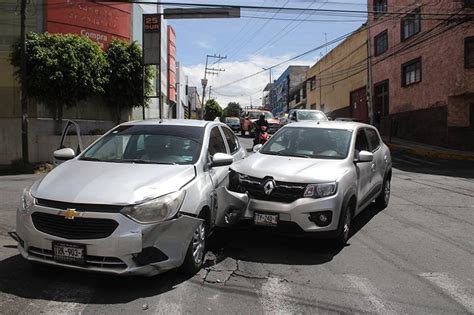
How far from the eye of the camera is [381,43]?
36.3 meters

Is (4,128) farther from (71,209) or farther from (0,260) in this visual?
→ (71,209)

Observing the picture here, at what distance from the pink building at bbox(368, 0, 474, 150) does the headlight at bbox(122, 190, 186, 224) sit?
19371 mm

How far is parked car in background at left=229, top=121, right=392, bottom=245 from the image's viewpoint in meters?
Result: 6.45

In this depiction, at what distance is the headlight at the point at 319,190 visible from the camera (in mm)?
6492

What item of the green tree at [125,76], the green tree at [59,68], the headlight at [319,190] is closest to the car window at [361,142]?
the headlight at [319,190]

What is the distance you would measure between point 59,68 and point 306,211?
15.0 m

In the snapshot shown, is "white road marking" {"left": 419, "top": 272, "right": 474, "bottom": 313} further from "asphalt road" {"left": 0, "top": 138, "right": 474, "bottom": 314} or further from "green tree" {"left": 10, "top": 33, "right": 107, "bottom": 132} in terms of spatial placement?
"green tree" {"left": 10, "top": 33, "right": 107, "bottom": 132}

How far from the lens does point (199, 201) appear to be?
18.6 ft

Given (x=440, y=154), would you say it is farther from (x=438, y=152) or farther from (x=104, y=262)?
(x=104, y=262)

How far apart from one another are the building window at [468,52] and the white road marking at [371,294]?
72.4 ft

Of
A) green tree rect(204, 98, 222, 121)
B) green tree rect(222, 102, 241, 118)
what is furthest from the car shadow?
green tree rect(222, 102, 241, 118)

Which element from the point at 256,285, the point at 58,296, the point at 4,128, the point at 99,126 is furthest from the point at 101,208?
the point at 99,126

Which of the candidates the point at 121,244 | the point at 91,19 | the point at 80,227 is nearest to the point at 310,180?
the point at 121,244

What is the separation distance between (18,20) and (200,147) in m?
16.3
